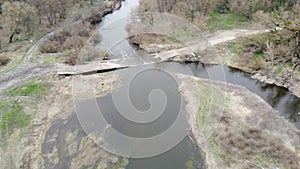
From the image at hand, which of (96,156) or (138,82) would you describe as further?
(138,82)

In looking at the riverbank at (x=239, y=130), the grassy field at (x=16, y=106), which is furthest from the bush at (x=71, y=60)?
the riverbank at (x=239, y=130)

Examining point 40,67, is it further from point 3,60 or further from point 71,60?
point 3,60

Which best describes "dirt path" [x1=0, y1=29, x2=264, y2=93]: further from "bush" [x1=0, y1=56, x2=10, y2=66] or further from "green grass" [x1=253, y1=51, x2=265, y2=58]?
"green grass" [x1=253, y1=51, x2=265, y2=58]

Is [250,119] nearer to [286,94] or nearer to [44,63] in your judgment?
[286,94]

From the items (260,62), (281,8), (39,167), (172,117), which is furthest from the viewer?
(281,8)

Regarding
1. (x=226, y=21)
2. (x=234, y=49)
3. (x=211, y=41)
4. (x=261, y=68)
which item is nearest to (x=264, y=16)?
(x=234, y=49)

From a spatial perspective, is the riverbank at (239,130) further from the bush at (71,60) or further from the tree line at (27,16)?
the tree line at (27,16)

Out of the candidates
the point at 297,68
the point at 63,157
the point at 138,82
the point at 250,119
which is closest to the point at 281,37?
the point at 297,68

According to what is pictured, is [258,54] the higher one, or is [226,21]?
[226,21]
